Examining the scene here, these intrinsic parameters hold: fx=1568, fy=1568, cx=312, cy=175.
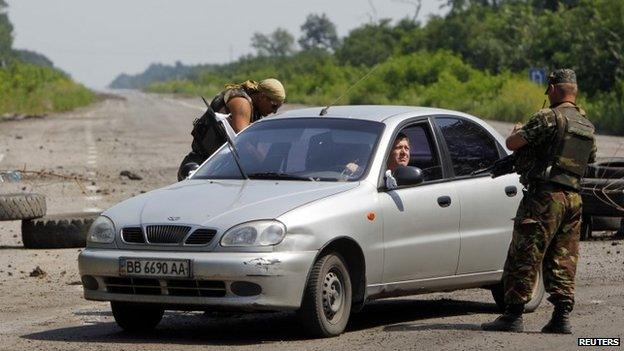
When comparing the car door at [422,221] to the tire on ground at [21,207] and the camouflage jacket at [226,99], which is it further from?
the tire on ground at [21,207]

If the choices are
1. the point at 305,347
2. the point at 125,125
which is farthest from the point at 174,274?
the point at 125,125

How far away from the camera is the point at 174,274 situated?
29.6ft

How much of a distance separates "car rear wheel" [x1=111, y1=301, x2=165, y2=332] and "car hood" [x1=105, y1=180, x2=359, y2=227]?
571 mm

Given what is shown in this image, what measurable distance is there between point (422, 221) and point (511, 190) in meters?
1.12

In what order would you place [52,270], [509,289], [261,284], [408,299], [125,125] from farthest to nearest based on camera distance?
[125,125] < [52,270] < [408,299] < [509,289] < [261,284]

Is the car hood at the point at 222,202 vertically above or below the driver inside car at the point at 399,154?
below

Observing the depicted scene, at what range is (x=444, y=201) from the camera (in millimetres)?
10289

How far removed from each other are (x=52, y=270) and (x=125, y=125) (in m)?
35.7

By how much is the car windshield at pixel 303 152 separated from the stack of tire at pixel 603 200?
5.36 meters

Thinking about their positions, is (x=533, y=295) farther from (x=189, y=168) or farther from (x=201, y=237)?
(x=201, y=237)

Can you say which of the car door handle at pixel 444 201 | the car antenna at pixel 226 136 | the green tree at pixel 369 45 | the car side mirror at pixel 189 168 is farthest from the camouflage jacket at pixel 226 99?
the green tree at pixel 369 45

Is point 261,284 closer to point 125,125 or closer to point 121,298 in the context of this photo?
point 121,298

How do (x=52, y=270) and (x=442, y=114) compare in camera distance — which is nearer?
(x=442, y=114)

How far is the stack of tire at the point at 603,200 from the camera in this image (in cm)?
1507
